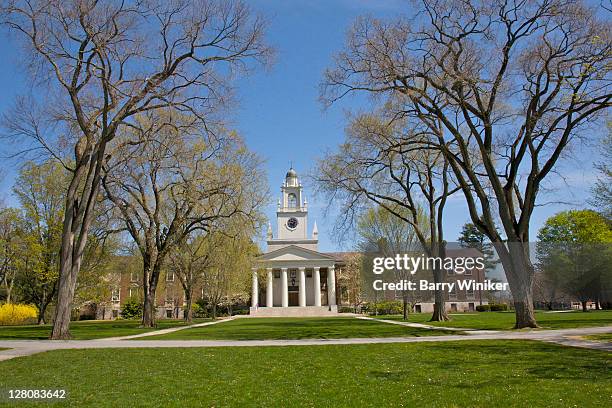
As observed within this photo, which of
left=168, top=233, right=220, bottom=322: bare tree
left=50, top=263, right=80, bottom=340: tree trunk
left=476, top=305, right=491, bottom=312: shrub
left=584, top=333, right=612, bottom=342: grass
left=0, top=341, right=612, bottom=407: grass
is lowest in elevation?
left=476, top=305, right=491, bottom=312: shrub

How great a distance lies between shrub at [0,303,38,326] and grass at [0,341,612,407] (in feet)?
104

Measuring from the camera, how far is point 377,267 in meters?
44.3

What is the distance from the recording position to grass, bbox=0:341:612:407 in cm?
734

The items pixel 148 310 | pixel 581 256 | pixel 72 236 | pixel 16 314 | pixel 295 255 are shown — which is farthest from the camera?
pixel 295 255

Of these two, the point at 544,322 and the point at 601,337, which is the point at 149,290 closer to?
the point at 544,322

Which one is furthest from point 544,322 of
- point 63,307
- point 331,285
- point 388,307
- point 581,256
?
point 331,285

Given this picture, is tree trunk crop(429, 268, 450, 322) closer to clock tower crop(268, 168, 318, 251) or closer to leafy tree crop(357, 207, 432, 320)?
leafy tree crop(357, 207, 432, 320)

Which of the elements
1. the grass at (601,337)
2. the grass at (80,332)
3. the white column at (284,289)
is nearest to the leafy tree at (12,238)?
the grass at (80,332)

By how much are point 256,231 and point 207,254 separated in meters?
7.78

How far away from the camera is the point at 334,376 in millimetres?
9242

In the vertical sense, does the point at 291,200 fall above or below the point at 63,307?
above

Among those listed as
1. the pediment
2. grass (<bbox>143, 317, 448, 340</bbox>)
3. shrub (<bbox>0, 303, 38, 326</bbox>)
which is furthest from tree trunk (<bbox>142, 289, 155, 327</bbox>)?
the pediment

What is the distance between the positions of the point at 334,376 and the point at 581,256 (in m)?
41.5

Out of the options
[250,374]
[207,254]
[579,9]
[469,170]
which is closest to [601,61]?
[579,9]
